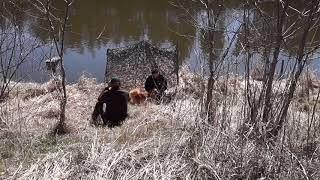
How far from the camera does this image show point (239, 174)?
406cm

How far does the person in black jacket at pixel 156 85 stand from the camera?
9.24 metres

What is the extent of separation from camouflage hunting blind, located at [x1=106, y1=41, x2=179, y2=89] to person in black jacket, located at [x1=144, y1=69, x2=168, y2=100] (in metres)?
1.30

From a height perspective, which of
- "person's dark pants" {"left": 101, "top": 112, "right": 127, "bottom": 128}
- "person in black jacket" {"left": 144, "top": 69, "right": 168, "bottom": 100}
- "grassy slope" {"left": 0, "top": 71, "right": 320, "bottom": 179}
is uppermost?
"person in black jacket" {"left": 144, "top": 69, "right": 168, "bottom": 100}

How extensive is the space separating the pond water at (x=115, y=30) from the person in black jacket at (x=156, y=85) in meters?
1.33

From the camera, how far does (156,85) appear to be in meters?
9.34

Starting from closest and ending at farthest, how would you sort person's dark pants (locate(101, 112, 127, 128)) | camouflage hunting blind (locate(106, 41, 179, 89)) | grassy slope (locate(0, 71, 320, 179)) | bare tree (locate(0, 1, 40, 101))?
grassy slope (locate(0, 71, 320, 179))
bare tree (locate(0, 1, 40, 101))
person's dark pants (locate(101, 112, 127, 128))
camouflage hunting blind (locate(106, 41, 179, 89))

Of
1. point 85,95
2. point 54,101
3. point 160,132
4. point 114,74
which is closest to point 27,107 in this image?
point 54,101

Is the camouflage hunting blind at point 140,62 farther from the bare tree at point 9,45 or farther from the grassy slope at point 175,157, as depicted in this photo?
the grassy slope at point 175,157

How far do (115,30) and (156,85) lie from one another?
8.23 meters

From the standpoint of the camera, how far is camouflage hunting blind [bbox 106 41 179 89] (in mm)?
11234

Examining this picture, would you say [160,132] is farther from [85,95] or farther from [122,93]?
[85,95]

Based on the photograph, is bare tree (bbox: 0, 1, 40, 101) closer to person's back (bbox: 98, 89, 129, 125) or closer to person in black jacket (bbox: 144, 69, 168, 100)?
person's back (bbox: 98, 89, 129, 125)

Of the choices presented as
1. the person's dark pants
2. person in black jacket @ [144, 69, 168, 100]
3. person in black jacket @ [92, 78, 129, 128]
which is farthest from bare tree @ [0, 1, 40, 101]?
person in black jacket @ [144, 69, 168, 100]

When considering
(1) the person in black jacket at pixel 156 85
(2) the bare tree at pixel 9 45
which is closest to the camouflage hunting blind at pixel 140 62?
(1) the person in black jacket at pixel 156 85
